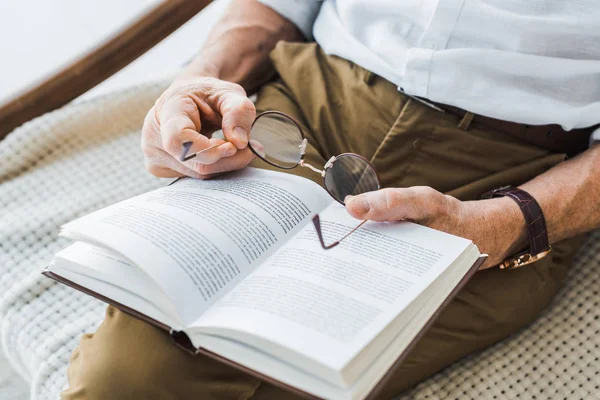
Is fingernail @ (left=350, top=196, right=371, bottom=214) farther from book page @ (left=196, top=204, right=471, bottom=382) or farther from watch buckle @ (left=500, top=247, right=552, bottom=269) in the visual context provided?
watch buckle @ (left=500, top=247, right=552, bottom=269)

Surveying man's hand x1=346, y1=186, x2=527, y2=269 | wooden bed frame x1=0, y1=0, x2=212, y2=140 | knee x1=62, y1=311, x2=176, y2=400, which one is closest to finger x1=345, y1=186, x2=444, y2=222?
man's hand x1=346, y1=186, x2=527, y2=269

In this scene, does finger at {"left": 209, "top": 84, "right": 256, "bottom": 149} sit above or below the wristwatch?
above

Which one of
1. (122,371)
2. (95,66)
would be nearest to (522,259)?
(122,371)

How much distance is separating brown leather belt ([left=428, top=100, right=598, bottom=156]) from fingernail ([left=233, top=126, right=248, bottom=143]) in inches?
11.6

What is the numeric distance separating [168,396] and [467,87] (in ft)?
1.81

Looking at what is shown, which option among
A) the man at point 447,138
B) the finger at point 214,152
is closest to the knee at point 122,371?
the man at point 447,138

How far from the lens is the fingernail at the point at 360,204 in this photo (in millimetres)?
653

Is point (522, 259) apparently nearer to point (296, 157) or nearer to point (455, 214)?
point (455, 214)

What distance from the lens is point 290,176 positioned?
76 cm

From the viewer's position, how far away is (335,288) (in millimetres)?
578

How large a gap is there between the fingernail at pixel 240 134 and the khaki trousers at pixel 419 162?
12cm

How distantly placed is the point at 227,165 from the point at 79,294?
34 centimetres

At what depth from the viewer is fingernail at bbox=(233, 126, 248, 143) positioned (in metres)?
0.73

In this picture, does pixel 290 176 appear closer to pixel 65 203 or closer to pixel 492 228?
pixel 492 228
